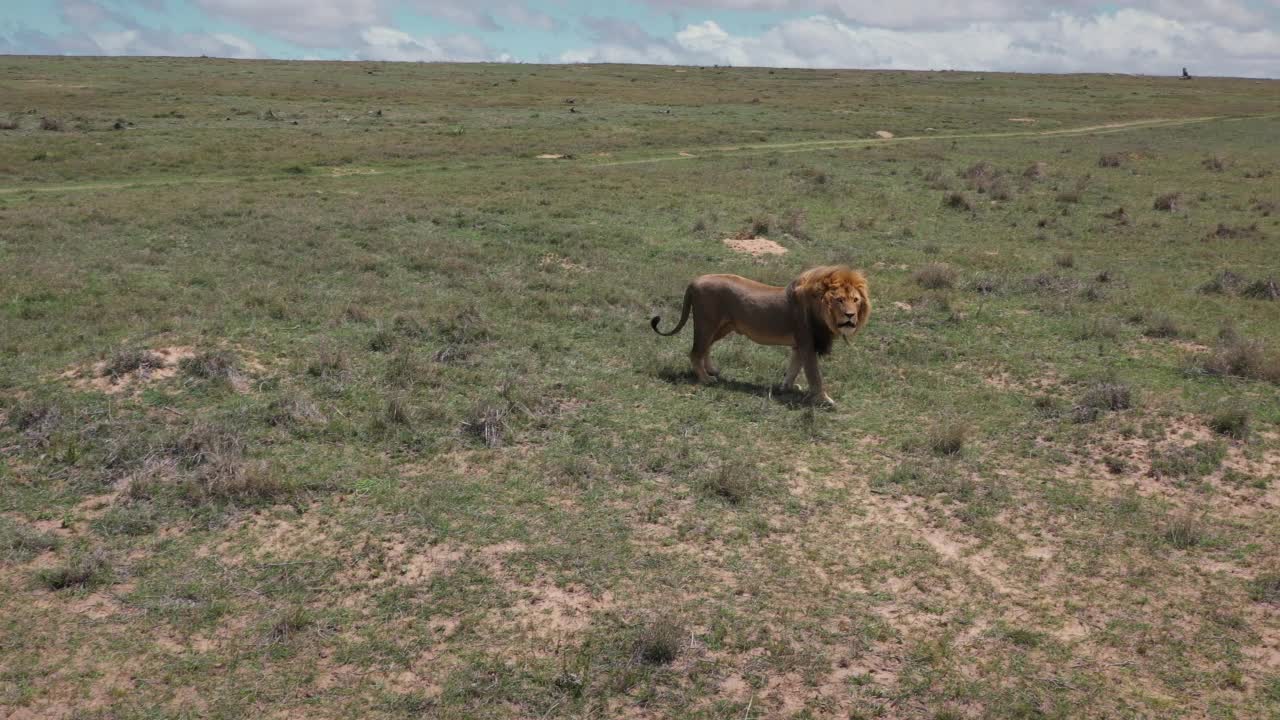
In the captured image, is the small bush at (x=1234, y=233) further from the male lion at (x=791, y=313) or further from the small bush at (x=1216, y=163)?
the male lion at (x=791, y=313)

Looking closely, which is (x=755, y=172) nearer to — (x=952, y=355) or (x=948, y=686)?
(x=952, y=355)

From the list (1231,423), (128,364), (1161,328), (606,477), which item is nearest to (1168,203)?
(1161,328)

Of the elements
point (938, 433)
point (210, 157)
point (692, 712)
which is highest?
point (210, 157)

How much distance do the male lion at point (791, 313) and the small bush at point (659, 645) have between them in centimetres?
476

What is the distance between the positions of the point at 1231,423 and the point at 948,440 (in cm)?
305

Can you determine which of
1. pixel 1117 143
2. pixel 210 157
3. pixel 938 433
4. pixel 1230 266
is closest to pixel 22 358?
pixel 938 433

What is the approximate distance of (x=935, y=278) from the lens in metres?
16.8

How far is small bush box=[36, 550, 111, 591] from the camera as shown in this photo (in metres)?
7.02

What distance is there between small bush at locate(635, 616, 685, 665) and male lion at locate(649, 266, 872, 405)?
476cm

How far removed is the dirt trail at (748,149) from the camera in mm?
27922

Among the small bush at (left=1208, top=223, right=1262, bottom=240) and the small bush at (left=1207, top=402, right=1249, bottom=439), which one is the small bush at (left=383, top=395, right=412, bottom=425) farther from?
the small bush at (left=1208, top=223, right=1262, bottom=240)

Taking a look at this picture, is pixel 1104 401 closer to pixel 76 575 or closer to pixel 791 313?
pixel 791 313

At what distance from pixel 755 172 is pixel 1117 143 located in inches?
937

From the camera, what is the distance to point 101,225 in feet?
66.8
